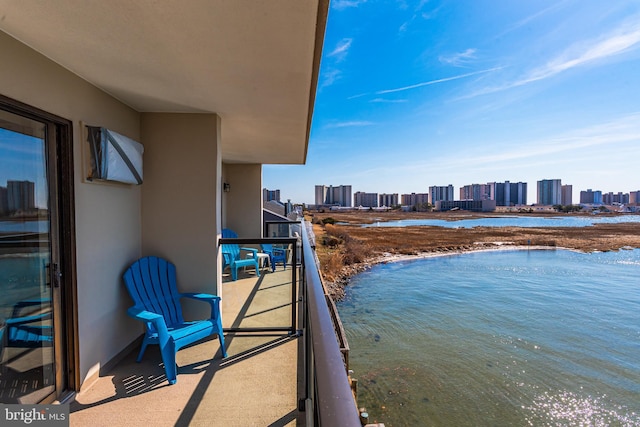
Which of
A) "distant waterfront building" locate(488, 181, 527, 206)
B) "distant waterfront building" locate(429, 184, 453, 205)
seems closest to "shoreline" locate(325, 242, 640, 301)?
"distant waterfront building" locate(488, 181, 527, 206)

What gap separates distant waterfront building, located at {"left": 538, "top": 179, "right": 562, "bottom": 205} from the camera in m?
99.9

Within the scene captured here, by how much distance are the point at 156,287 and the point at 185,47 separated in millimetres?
2120

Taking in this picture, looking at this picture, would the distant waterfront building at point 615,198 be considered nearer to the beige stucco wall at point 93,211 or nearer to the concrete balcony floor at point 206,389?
the concrete balcony floor at point 206,389

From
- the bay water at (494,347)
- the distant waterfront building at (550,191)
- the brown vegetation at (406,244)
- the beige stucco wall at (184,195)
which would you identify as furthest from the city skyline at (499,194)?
the beige stucco wall at (184,195)

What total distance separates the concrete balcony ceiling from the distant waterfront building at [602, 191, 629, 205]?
148m

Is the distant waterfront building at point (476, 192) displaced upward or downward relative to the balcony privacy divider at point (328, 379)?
upward

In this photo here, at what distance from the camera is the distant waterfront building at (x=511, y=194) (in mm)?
100250

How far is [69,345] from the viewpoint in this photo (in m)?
2.05

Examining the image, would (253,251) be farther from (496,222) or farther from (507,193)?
(507,193)

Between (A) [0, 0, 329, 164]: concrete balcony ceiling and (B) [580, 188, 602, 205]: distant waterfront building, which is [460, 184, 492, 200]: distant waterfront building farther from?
(A) [0, 0, 329, 164]: concrete balcony ceiling

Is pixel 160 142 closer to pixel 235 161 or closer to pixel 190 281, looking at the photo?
pixel 190 281

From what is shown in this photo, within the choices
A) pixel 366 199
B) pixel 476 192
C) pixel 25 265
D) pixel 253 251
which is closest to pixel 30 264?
pixel 25 265

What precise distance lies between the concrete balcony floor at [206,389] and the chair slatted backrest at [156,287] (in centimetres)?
36

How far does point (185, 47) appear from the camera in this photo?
5.64 ft
